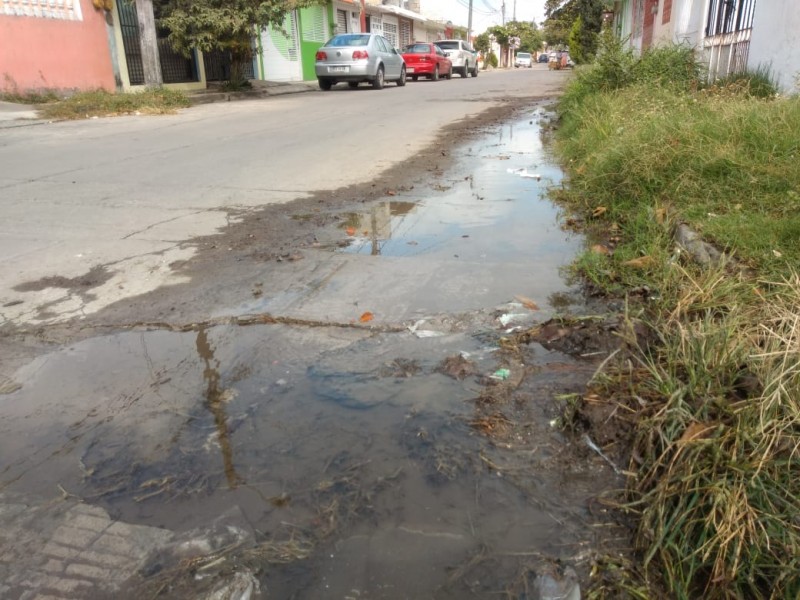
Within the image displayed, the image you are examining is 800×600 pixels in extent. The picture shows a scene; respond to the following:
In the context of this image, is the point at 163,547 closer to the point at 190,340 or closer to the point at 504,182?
the point at 190,340

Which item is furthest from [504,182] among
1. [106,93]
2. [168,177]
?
[106,93]

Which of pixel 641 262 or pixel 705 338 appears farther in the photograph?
pixel 641 262

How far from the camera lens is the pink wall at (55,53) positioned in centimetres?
1368

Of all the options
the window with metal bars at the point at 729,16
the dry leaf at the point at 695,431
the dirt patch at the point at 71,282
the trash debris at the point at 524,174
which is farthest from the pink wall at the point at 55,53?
the dry leaf at the point at 695,431

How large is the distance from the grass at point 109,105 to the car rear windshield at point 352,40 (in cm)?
721

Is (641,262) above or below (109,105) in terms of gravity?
below

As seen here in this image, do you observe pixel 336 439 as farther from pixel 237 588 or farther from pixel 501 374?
pixel 501 374

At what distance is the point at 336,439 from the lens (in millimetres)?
2426

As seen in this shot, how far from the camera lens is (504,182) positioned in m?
6.95

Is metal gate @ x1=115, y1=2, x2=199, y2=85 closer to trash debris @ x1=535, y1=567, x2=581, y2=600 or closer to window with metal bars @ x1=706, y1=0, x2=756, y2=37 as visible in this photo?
window with metal bars @ x1=706, y1=0, x2=756, y2=37

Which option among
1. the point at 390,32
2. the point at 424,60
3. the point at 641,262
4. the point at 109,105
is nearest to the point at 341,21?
the point at 424,60

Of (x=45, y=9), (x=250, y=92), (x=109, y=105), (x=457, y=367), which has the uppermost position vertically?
(x=45, y=9)

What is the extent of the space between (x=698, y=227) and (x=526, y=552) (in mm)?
2938

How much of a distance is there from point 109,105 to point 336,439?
1318 cm
